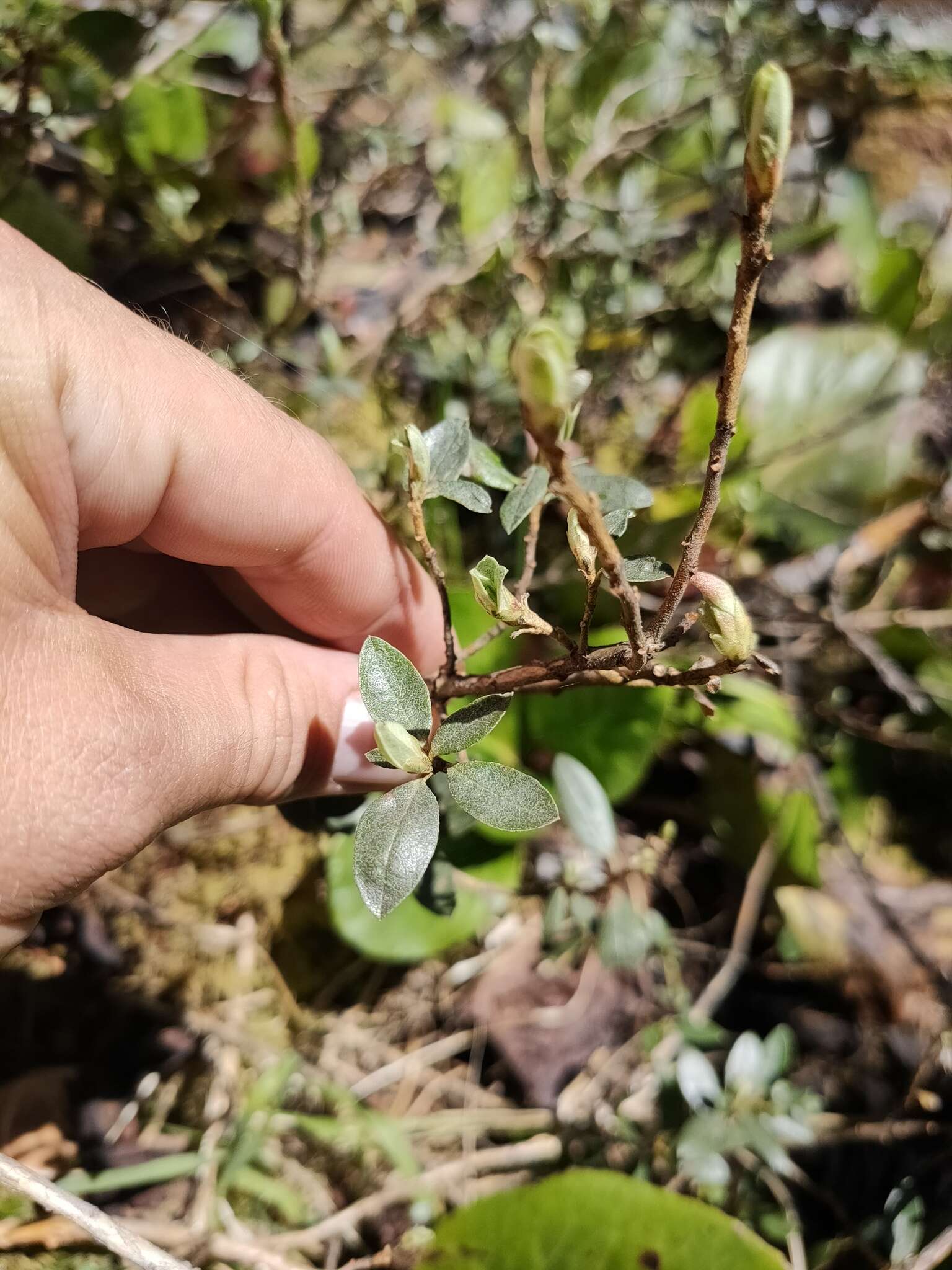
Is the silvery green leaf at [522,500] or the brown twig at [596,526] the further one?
the silvery green leaf at [522,500]

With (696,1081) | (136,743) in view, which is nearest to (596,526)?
(136,743)

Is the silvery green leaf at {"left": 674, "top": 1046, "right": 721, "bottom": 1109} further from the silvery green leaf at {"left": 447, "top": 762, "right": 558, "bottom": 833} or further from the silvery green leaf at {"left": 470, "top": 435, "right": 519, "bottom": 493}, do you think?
the silvery green leaf at {"left": 470, "top": 435, "right": 519, "bottom": 493}

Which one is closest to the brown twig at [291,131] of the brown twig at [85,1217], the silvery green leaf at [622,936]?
the silvery green leaf at [622,936]

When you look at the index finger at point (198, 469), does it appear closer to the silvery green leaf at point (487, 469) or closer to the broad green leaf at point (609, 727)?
the silvery green leaf at point (487, 469)

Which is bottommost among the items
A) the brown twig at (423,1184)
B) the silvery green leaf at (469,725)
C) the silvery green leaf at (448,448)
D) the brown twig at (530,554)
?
the brown twig at (423,1184)

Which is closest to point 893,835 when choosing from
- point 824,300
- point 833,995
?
point 833,995
